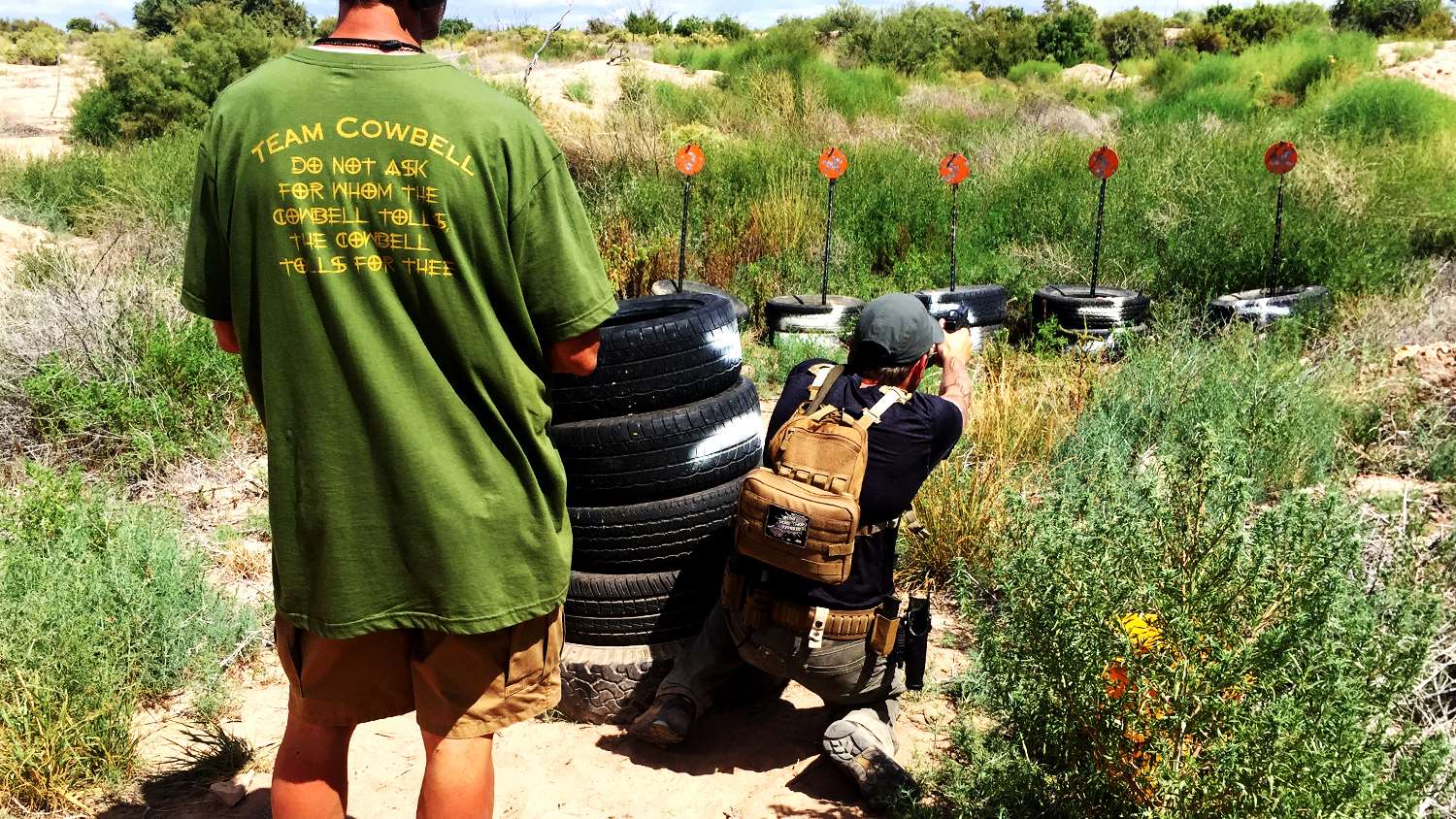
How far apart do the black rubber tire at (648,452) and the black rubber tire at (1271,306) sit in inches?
183

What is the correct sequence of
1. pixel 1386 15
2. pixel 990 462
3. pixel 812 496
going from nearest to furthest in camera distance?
pixel 812 496, pixel 990 462, pixel 1386 15

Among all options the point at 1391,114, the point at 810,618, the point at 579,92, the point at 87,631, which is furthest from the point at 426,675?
the point at 579,92

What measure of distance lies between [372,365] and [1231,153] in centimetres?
1043

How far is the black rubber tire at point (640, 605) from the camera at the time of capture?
3.66 meters

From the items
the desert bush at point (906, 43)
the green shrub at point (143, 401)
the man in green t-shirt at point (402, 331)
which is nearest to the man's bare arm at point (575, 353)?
the man in green t-shirt at point (402, 331)

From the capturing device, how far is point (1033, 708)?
2.60 meters

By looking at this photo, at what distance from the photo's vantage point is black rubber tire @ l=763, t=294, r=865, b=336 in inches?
298


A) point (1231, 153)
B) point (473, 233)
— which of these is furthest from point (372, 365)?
point (1231, 153)

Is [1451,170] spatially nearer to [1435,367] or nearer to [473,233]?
[1435,367]

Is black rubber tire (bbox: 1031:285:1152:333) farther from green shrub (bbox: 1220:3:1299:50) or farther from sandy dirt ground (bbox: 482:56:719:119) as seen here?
green shrub (bbox: 1220:3:1299:50)

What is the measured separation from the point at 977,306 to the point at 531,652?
5.87 meters

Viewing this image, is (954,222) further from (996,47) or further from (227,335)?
(996,47)

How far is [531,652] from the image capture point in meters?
2.16

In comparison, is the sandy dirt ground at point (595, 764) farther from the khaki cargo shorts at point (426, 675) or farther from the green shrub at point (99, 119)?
the green shrub at point (99, 119)
